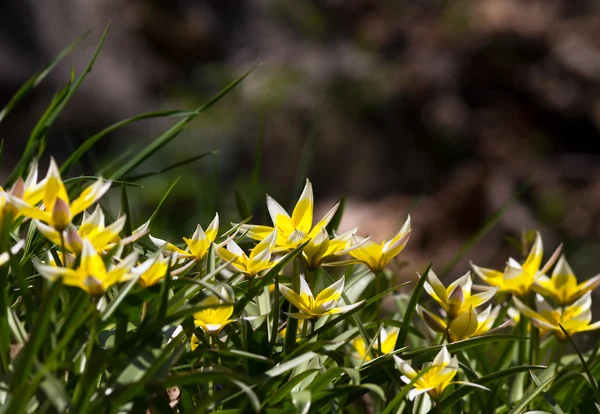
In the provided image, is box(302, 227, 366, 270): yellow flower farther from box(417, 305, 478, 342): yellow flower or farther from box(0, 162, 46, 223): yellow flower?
box(0, 162, 46, 223): yellow flower

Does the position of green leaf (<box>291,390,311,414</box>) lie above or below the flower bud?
above

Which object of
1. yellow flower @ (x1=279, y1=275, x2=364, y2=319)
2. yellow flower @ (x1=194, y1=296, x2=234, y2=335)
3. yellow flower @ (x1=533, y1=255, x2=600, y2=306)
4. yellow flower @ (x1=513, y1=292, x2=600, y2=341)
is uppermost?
yellow flower @ (x1=194, y1=296, x2=234, y2=335)

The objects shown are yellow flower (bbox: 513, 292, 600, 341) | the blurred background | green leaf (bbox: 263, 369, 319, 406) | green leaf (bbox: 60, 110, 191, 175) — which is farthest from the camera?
the blurred background

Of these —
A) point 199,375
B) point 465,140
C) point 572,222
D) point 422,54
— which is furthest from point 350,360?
point 422,54

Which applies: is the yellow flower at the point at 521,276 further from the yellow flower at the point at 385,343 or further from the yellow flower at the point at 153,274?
the yellow flower at the point at 153,274

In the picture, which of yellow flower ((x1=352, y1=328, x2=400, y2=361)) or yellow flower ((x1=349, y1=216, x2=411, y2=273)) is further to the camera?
yellow flower ((x1=352, y1=328, x2=400, y2=361))

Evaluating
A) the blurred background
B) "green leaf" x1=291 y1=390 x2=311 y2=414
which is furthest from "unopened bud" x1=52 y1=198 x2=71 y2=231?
the blurred background

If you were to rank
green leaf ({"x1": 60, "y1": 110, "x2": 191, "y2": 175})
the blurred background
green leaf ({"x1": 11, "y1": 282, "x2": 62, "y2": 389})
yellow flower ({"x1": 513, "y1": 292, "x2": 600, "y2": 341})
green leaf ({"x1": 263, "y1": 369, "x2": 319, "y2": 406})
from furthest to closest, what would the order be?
the blurred background → green leaf ({"x1": 60, "y1": 110, "x2": 191, "y2": 175}) → yellow flower ({"x1": 513, "y1": 292, "x2": 600, "y2": 341}) → green leaf ({"x1": 263, "y1": 369, "x2": 319, "y2": 406}) → green leaf ({"x1": 11, "y1": 282, "x2": 62, "y2": 389})
